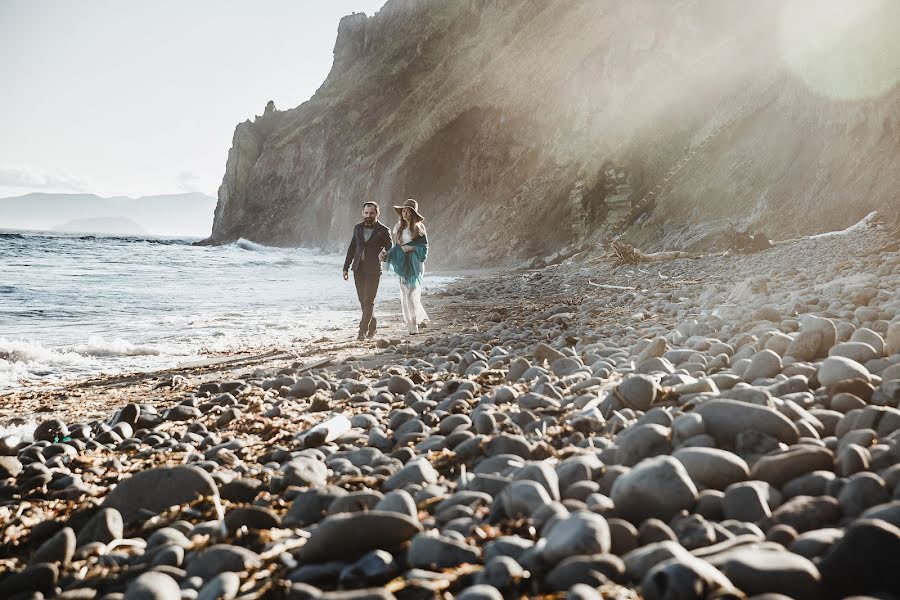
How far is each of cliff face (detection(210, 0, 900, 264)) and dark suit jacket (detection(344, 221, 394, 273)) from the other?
10089 millimetres

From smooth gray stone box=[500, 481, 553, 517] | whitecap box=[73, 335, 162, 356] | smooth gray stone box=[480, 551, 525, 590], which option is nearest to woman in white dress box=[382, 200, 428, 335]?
whitecap box=[73, 335, 162, 356]

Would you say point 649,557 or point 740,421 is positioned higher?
point 740,421

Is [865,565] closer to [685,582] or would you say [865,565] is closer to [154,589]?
[685,582]

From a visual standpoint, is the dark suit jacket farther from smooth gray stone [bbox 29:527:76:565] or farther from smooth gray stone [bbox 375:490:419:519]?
smooth gray stone [bbox 375:490:419:519]

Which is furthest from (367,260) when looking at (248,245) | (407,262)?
(248,245)

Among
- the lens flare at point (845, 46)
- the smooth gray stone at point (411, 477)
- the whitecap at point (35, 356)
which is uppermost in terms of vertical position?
the lens flare at point (845, 46)

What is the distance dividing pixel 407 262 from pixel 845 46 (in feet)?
40.0

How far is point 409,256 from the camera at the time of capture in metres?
7.87

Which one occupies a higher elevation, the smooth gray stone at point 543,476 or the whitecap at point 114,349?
the smooth gray stone at point 543,476

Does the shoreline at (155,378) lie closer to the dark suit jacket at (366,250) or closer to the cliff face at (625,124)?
the dark suit jacket at (366,250)

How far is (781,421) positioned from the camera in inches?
73.5

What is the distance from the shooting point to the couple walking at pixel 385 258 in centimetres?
752

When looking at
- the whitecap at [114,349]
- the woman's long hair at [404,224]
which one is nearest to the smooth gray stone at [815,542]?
the woman's long hair at [404,224]

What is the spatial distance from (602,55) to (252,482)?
2710 cm
